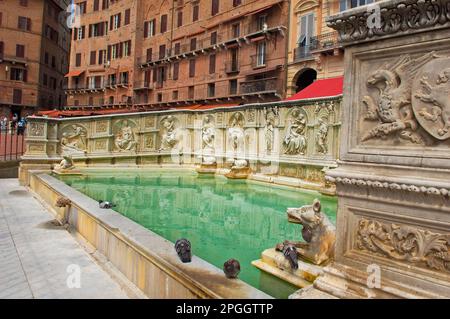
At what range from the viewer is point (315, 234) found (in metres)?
3.56

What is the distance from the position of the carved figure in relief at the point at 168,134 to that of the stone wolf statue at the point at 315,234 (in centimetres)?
1061

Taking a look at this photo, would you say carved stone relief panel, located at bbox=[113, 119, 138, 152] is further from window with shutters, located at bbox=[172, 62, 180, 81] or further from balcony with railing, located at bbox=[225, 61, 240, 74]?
window with shutters, located at bbox=[172, 62, 180, 81]

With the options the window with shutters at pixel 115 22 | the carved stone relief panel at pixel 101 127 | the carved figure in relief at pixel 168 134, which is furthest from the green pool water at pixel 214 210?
the window with shutters at pixel 115 22

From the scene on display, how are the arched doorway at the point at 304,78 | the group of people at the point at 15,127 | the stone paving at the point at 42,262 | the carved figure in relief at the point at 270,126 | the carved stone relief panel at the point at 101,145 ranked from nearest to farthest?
1. the stone paving at the point at 42,262
2. the carved figure in relief at the point at 270,126
3. the carved stone relief panel at the point at 101,145
4. the group of people at the point at 15,127
5. the arched doorway at the point at 304,78

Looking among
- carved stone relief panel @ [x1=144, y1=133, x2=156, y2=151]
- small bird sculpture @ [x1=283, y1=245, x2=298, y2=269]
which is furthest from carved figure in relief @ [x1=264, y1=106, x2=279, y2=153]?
small bird sculpture @ [x1=283, y1=245, x2=298, y2=269]

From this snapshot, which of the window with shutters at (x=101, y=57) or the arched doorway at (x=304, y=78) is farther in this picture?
the window with shutters at (x=101, y=57)

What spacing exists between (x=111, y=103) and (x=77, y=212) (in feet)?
151

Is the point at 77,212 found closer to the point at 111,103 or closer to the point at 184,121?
the point at 184,121

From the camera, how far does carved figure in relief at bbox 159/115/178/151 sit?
549 inches

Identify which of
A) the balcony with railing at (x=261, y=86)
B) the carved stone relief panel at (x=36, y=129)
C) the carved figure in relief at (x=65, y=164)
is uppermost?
the balcony with railing at (x=261, y=86)

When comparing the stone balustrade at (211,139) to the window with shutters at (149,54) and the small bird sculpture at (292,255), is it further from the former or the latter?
the window with shutters at (149,54)

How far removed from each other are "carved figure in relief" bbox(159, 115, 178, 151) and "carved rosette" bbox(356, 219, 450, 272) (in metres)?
11.5

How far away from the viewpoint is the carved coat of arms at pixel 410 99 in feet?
8.09
